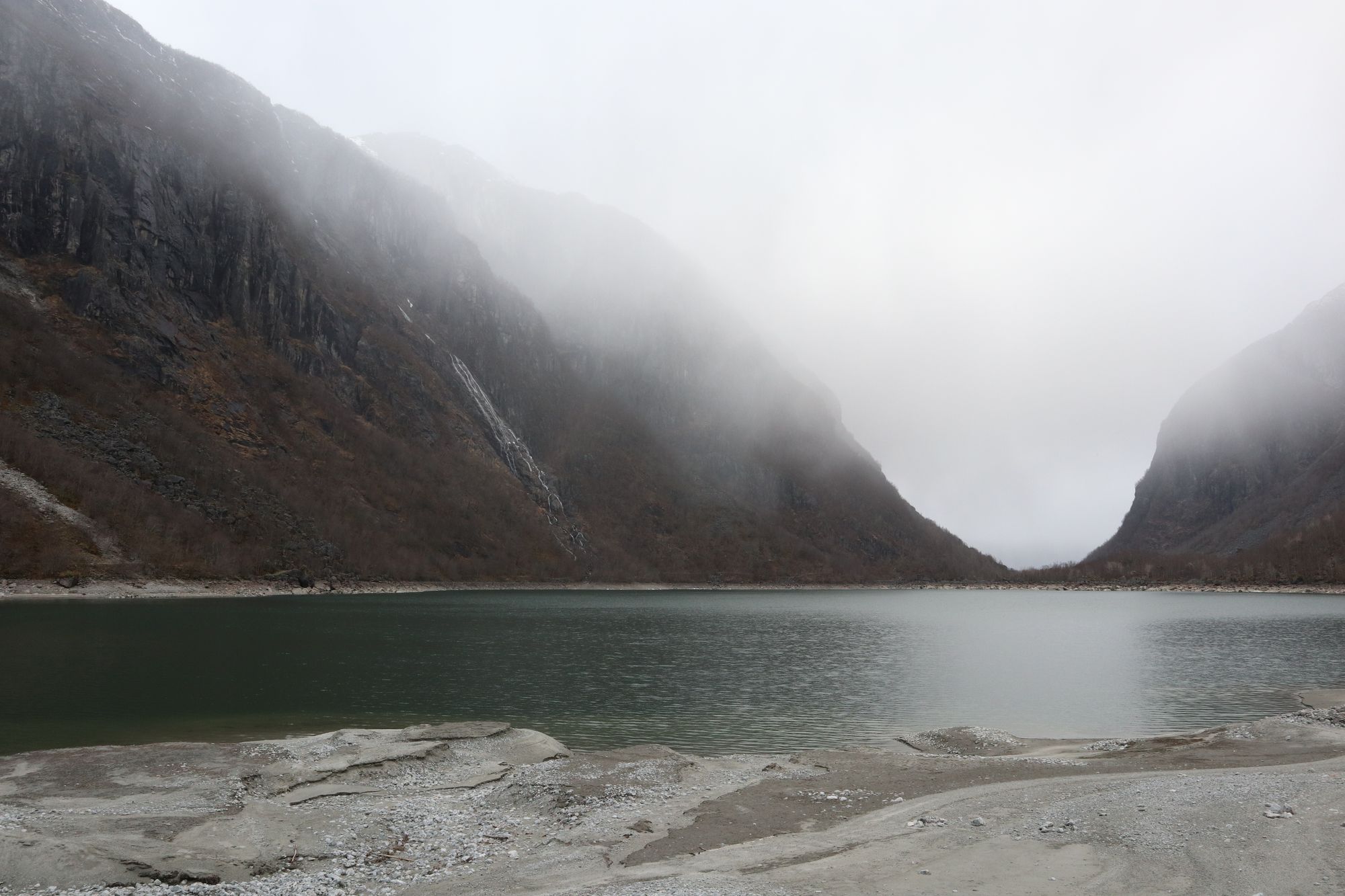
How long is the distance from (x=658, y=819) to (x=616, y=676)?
3376cm

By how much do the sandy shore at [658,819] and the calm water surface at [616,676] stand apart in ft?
23.8

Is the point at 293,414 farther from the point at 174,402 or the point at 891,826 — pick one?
the point at 891,826

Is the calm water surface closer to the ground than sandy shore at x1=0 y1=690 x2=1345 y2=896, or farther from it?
closer to the ground

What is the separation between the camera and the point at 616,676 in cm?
5316

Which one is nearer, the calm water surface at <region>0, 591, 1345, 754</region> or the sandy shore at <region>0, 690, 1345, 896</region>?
the sandy shore at <region>0, 690, 1345, 896</region>

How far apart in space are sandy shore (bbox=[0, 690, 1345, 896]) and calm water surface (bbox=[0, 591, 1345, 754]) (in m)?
7.24

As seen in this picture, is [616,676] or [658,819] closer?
[658,819]

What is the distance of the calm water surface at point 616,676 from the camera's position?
36.1 metres

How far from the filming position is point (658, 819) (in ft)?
66.0

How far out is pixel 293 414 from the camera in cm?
18875

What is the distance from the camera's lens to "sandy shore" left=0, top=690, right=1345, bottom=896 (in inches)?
563

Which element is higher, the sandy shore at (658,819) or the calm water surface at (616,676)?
the sandy shore at (658,819)

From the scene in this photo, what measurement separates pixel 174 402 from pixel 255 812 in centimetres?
16359

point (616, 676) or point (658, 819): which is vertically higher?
point (658, 819)
